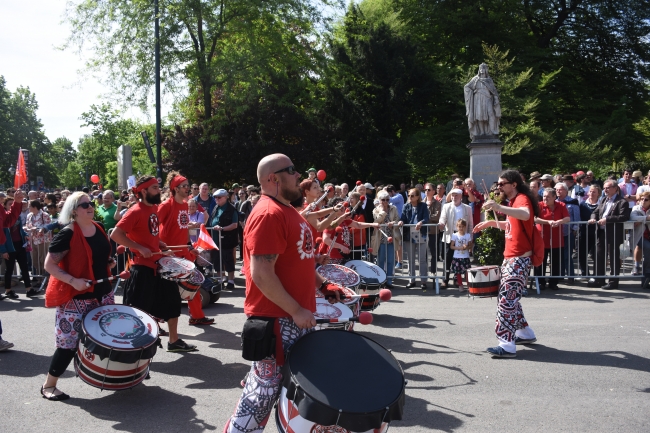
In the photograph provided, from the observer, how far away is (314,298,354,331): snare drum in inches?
207

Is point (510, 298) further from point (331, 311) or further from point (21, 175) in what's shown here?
point (21, 175)

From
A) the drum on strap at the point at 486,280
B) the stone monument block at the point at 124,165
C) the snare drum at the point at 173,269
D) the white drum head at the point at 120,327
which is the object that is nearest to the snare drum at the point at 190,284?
the snare drum at the point at 173,269

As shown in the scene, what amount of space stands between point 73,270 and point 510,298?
4.47m

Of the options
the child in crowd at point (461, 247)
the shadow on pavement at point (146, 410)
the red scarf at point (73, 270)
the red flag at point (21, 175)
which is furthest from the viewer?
the red flag at point (21, 175)

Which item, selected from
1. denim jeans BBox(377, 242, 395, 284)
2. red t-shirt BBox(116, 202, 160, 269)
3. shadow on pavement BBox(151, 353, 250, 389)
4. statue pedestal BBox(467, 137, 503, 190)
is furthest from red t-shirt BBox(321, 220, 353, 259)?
statue pedestal BBox(467, 137, 503, 190)

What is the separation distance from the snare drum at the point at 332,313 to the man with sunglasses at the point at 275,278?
4.90ft

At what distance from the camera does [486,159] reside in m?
18.7

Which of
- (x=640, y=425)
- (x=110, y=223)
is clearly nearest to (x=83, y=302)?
(x=640, y=425)

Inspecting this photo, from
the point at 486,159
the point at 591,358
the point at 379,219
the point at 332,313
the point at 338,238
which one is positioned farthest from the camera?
the point at 486,159

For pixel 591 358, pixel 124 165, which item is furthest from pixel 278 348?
pixel 124 165

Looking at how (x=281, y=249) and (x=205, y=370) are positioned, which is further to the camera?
(x=205, y=370)

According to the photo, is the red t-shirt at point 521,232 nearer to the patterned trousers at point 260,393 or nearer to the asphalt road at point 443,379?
the asphalt road at point 443,379

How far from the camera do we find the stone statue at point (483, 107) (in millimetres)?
18484

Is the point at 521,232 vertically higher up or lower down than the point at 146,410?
higher up
